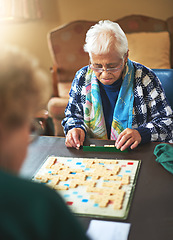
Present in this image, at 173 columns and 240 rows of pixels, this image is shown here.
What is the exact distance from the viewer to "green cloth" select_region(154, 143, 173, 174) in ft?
4.87

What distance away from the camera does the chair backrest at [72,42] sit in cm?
434

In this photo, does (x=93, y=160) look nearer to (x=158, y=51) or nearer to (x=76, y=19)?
(x=158, y=51)

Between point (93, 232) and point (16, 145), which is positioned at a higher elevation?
point (16, 145)

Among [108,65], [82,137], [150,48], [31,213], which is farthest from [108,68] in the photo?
[150,48]

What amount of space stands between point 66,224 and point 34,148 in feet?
4.02

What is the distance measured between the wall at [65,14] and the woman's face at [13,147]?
392cm

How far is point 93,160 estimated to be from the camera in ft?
5.30

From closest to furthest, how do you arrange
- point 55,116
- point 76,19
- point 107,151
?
1. point 107,151
2. point 55,116
3. point 76,19

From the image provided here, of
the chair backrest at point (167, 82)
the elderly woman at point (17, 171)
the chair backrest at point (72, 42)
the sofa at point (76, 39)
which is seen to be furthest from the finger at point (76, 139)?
the chair backrest at point (72, 42)

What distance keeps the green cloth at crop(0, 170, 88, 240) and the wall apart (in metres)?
4.02

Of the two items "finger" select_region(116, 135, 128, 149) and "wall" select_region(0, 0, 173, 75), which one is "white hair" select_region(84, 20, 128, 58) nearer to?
"finger" select_region(116, 135, 128, 149)

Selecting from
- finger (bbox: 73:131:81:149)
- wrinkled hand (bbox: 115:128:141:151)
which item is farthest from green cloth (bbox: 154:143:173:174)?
finger (bbox: 73:131:81:149)

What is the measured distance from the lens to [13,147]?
65cm

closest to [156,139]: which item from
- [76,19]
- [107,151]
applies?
[107,151]
